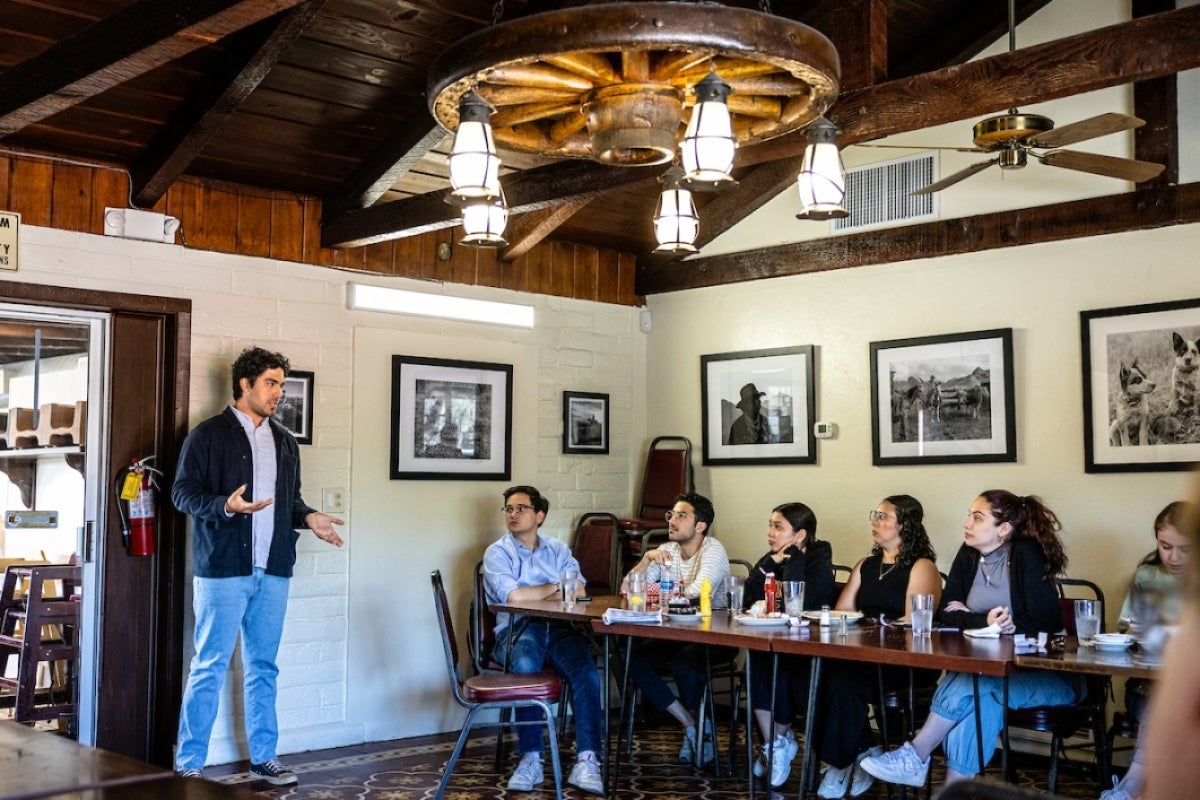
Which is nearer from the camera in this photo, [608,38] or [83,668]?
[608,38]

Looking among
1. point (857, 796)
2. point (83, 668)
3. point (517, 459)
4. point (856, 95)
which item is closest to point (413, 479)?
point (517, 459)

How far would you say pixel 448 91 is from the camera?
2871mm

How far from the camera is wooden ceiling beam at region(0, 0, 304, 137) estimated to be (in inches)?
130

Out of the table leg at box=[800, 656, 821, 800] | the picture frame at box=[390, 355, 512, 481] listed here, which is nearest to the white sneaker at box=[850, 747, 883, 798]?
the table leg at box=[800, 656, 821, 800]

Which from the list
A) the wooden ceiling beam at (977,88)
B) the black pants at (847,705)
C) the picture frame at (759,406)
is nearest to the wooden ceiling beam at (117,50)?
the wooden ceiling beam at (977,88)

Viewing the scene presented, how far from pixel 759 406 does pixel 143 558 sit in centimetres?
333

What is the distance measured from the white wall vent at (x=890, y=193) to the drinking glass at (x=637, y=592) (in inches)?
82.0

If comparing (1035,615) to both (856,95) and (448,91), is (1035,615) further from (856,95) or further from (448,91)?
(448,91)

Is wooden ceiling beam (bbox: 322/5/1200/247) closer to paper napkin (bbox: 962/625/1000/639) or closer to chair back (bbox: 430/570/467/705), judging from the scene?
chair back (bbox: 430/570/467/705)

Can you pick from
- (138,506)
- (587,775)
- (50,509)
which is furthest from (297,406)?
(587,775)

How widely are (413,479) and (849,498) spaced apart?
7.51 feet

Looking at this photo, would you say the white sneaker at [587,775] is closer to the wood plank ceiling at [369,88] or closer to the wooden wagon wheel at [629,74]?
the wood plank ceiling at [369,88]

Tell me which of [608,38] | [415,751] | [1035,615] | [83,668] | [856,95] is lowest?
[415,751]

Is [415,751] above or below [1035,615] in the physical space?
below
